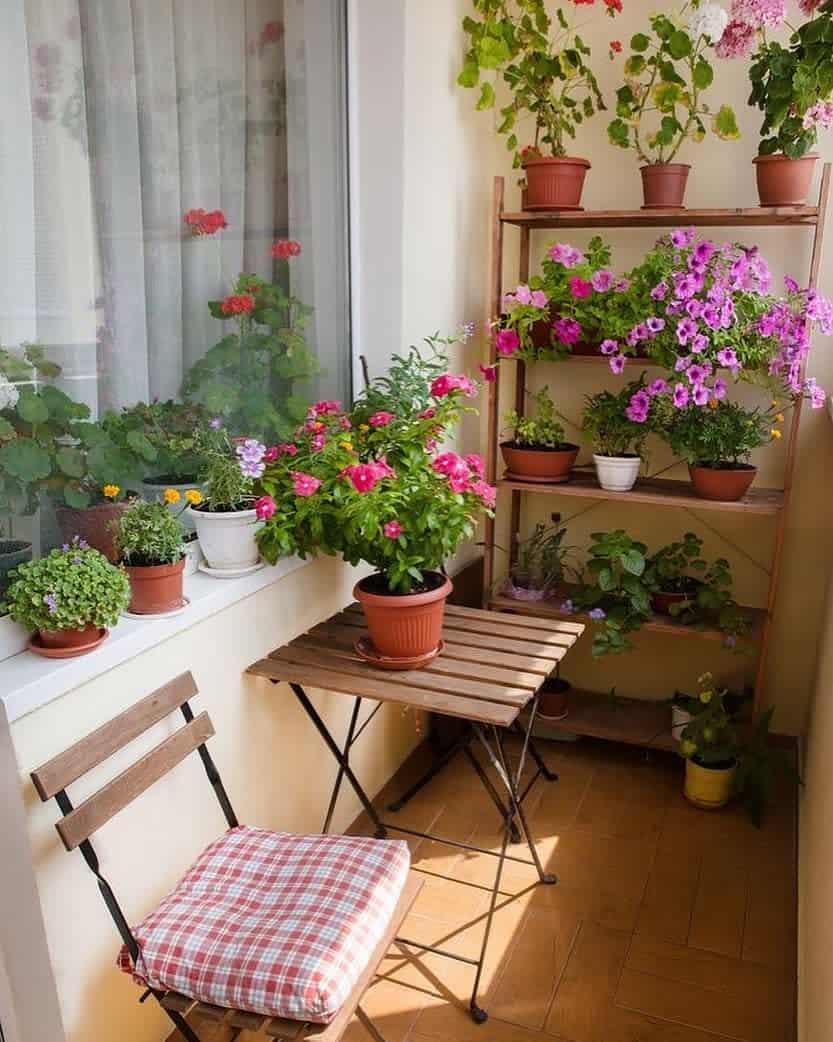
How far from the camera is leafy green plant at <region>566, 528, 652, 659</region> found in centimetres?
270

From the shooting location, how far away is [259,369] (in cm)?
219

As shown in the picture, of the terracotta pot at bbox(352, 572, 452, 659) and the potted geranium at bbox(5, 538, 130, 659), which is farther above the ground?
the potted geranium at bbox(5, 538, 130, 659)

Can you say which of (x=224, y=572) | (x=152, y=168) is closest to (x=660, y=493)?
(x=224, y=572)

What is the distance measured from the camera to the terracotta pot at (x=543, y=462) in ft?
9.01

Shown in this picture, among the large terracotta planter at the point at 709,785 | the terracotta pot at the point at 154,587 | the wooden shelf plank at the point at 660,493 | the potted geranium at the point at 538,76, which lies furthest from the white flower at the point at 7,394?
the large terracotta planter at the point at 709,785

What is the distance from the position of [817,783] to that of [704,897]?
433 mm

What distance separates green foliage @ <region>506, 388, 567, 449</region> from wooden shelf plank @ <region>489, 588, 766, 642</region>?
0.52 metres

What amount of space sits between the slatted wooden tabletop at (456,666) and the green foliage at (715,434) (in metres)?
0.69

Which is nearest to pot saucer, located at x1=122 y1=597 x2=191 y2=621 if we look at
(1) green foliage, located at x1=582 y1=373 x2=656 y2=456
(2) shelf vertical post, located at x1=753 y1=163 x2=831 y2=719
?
(1) green foliage, located at x1=582 y1=373 x2=656 y2=456

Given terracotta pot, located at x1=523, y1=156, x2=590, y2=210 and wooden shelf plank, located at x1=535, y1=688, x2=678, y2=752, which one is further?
wooden shelf plank, located at x1=535, y1=688, x2=678, y2=752

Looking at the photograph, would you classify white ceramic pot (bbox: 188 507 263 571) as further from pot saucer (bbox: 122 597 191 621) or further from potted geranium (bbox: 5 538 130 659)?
potted geranium (bbox: 5 538 130 659)

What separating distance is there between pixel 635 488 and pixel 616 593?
344 mm

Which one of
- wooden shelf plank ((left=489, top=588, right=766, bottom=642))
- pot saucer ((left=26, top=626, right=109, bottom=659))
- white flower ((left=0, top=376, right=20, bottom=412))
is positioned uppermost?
white flower ((left=0, top=376, right=20, bottom=412))

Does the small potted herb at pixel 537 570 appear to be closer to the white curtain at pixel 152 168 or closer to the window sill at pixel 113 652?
the white curtain at pixel 152 168
